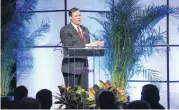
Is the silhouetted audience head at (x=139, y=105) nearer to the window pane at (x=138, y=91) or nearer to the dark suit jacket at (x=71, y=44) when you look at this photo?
the dark suit jacket at (x=71, y=44)

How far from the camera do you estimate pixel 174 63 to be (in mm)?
8148

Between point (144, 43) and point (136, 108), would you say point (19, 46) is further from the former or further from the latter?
point (136, 108)

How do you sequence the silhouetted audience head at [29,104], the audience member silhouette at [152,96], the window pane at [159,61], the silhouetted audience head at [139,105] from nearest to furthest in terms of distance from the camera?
the silhouetted audience head at [139,105] → the silhouetted audience head at [29,104] → the audience member silhouette at [152,96] → the window pane at [159,61]

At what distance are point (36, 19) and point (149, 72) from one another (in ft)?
7.87

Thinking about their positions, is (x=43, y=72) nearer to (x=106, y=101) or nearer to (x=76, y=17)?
(x=76, y=17)

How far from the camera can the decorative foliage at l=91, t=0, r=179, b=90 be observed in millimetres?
7422

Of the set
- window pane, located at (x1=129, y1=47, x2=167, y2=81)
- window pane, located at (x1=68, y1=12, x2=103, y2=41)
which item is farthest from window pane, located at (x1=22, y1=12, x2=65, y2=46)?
window pane, located at (x1=129, y1=47, x2=167, y2=81)

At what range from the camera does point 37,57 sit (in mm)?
8125

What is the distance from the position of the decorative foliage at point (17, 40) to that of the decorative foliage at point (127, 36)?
4.24 ft

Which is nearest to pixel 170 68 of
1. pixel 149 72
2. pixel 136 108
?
pixel 149 72

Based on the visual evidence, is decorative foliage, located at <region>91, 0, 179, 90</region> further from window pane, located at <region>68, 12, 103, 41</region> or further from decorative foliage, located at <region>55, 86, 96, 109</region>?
decorative foliage, located at <region>55, 86, 96, 109</region>

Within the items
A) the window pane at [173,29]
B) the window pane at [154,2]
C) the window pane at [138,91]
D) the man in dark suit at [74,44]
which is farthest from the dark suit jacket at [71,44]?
the window pane at [173,29]

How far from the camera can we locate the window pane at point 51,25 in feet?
26.1

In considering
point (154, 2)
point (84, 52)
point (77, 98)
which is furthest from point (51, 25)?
point (77, 98)
